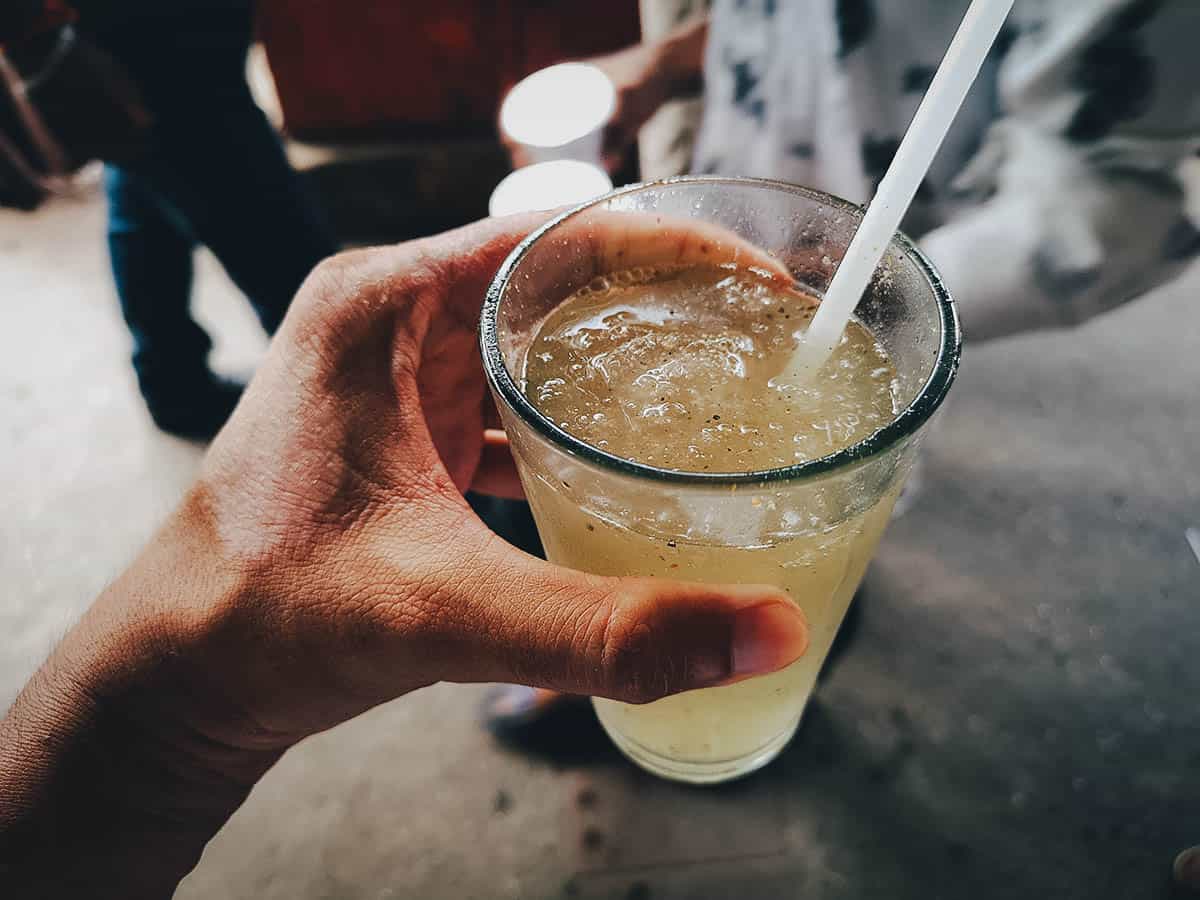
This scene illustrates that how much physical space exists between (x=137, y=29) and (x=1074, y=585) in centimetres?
161

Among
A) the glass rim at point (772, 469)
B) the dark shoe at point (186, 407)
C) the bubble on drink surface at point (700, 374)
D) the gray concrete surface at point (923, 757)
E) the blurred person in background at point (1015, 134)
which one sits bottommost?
the gray concrete surface at point (923, 757)

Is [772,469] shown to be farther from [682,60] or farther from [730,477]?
[682,60]

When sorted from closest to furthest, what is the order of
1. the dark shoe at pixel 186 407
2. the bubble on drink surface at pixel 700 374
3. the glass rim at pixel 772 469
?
the glass rim at pixel 772 469
the bubble on drink surface at pixel 700 374
the dark shoe at pixel 186 407

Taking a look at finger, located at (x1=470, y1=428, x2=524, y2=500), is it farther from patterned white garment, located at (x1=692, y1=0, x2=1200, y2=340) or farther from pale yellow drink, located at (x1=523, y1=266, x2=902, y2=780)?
patterned white garment, located at (x1=692, y1=0, x2=1200, y2=340)

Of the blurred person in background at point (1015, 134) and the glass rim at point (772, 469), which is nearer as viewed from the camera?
the glass rim at point (772, 469)

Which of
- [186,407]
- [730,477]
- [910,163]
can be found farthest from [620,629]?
[186,407]

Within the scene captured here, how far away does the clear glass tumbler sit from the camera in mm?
599

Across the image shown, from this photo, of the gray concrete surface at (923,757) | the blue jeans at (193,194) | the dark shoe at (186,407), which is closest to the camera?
the gray concrete surface at (923,757)

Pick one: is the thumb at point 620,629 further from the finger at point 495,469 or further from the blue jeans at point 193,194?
the blue jeans at point 193,194

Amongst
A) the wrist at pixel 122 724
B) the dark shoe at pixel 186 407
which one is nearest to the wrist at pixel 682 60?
the dark shoe at pixel 186 407

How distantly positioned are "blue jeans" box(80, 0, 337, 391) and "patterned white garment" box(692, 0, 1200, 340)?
0.85m

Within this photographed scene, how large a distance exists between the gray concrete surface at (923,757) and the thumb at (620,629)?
43 cm

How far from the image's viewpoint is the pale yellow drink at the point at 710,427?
66cm

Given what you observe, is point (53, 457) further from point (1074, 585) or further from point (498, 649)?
point (1074, 585)
